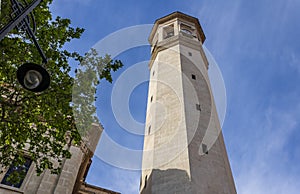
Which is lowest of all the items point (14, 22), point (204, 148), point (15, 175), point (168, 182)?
point (15, 175)

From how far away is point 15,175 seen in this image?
10.3m

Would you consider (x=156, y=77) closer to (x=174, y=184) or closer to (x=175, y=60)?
(x=175, y=60)

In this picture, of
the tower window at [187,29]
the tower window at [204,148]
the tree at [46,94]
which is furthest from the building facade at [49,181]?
the tower window at [187,29]

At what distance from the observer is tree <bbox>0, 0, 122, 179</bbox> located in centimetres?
993

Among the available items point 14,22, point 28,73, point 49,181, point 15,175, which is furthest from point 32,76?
point 49,181

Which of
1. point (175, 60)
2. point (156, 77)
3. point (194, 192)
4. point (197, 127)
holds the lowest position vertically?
point (194, 192)

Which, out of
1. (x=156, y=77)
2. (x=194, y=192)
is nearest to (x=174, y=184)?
(x=194, y=192)

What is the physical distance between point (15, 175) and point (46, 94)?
12.2 ft

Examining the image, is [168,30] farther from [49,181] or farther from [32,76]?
[32,76]

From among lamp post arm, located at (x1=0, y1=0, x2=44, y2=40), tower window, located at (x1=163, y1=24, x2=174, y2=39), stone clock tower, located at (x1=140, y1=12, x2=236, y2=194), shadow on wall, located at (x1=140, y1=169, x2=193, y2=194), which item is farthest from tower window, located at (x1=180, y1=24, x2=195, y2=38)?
lamp post arm, located at (x1=0, y1=0, x2=44, y2=40)

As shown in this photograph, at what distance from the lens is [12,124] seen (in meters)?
9.95

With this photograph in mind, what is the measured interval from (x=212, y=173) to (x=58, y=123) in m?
10.2

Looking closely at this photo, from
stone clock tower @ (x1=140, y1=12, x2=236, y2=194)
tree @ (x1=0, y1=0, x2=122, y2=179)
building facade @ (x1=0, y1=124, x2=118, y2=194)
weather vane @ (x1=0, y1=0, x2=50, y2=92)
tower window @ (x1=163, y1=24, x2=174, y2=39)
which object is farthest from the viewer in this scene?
tower window @ (x1=163, y1=24, x2=174, y2=39)

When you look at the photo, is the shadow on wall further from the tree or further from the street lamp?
the street lamp
